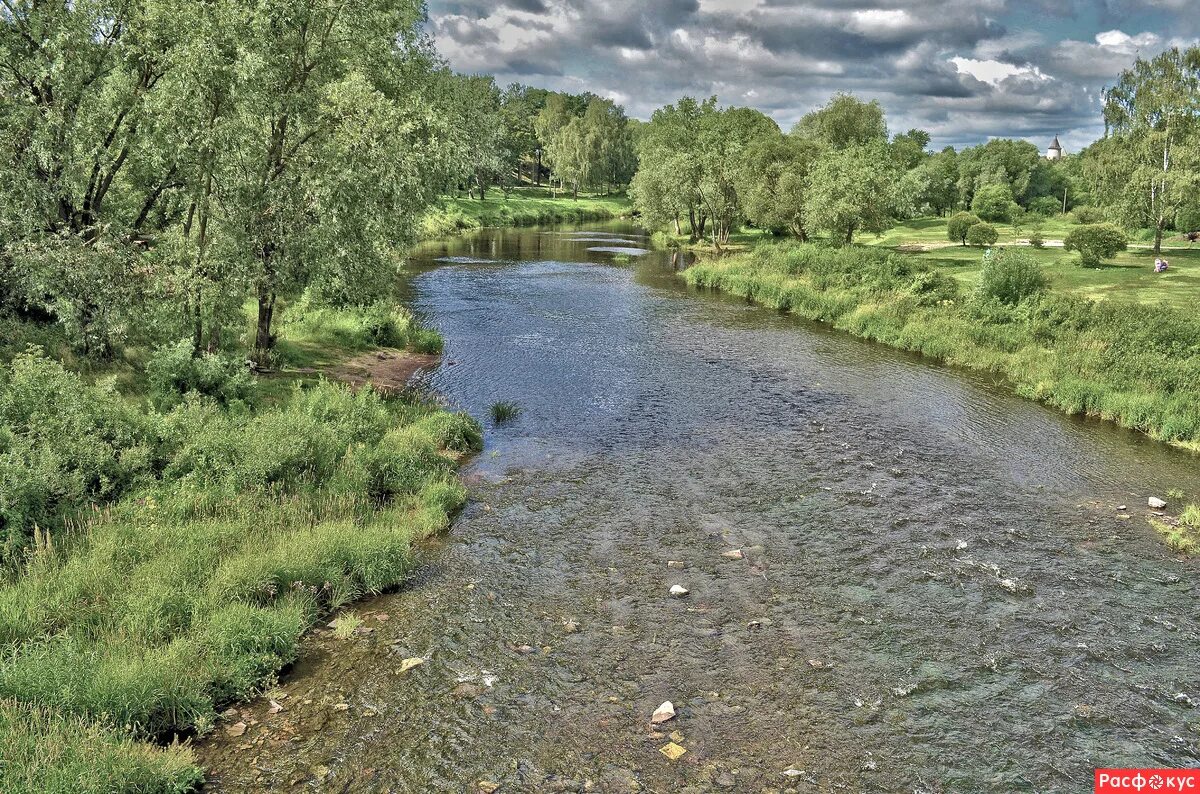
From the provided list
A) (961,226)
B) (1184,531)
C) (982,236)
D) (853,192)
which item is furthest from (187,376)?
(961,226)

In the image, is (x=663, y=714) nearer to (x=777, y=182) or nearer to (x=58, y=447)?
(x=58, y=447)

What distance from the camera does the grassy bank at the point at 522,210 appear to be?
99.4 metres

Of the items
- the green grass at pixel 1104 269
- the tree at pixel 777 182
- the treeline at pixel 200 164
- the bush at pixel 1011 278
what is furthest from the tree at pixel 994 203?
the treeline at pixel 200 164

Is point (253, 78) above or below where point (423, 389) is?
above

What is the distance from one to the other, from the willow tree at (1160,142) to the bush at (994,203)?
40619mm

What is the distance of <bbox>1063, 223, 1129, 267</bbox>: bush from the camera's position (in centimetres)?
5441

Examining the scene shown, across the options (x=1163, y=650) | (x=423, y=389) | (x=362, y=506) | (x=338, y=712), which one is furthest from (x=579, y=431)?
(x=1163, y=650)

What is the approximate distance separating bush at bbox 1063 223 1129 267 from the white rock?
57774mm

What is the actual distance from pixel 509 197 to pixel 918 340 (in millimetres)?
107254

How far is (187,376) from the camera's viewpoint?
66.9 ft

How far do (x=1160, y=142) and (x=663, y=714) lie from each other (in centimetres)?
7094

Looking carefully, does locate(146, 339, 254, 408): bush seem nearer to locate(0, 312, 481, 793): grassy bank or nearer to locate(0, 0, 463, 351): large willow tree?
locate(0, 312, 481, 793): grassy bank

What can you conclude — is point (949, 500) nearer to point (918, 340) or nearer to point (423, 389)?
point (423, 389)

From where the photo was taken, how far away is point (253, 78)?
22672mm
